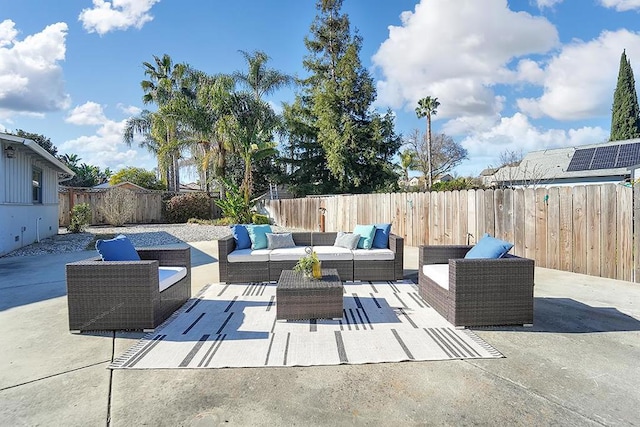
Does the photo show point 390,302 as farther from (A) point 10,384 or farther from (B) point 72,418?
(A) point 10,384

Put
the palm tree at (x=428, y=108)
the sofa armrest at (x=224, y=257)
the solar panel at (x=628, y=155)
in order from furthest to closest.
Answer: the palm tree at (x=428, y=108), the solar panel at (x=628, y=155), the sofa armrest at (x=224, y=257)

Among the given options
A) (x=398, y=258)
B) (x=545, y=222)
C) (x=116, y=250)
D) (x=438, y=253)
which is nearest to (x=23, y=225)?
(x=116, y=250)

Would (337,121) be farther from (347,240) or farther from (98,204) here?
(347,240)

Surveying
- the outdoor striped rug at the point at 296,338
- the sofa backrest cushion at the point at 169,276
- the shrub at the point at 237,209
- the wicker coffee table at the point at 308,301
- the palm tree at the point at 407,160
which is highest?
the palm tree at the point at 407,160

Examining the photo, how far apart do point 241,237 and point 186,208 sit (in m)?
14.7

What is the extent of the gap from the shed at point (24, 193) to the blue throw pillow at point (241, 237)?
20.4 feet

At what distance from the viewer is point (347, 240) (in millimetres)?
5734

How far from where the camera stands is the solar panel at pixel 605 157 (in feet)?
53.9

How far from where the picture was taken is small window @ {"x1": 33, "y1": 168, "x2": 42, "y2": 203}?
1109 cm

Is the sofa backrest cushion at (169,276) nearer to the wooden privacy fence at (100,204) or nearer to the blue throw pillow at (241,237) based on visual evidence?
the blue throw pillow at (241,237)

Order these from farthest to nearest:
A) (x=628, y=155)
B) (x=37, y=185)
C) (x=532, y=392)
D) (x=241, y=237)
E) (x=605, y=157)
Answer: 1. (x=605, y=157)
2. (x=628, y=155)
3. (x=37, y=185)
4. (x=241, y=237)
5. (x=532, y=392)

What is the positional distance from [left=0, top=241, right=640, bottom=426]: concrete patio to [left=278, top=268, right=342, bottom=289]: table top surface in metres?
1.19

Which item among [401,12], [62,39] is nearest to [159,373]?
[62,39]

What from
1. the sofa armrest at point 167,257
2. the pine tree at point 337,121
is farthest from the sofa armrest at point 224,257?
the pine tree at point 337,121
